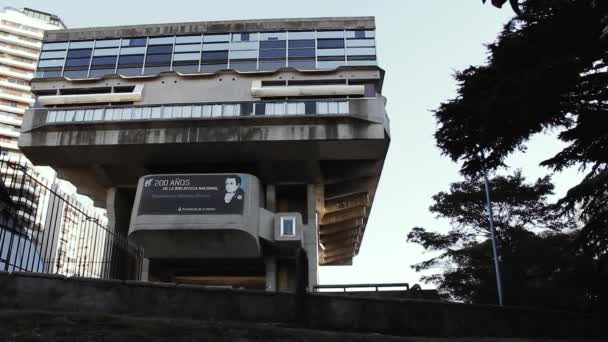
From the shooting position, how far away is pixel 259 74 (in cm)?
3703

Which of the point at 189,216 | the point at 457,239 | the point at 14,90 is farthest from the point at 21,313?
the point at 14,90

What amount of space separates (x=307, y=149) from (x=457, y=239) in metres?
10.9

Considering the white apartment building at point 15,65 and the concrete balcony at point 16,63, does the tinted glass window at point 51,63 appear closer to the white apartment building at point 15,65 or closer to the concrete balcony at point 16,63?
the white apartment building at point 15,65

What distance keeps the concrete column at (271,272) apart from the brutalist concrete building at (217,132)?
0.15m

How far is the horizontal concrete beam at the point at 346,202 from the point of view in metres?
44.4

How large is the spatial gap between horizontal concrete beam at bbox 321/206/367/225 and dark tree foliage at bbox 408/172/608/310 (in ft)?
57.5

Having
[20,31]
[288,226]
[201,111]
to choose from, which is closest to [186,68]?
[201,111]

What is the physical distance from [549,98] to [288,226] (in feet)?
→ 72.1

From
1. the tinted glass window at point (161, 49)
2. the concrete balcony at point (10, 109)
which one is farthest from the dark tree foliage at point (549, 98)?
the concrete balcony at point (10, 109)

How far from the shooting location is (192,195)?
105ft

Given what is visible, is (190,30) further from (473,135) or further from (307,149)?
(473,135)

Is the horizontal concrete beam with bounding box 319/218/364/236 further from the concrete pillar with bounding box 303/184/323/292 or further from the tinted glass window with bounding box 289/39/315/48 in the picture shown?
the tinted glass window with bounding box 289/39/315/48

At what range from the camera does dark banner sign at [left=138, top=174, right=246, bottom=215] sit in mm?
31562

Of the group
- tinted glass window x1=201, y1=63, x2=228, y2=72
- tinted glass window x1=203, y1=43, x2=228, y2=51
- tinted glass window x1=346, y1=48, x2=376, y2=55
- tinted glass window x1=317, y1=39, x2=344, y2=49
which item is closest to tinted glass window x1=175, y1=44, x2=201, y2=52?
tinted glass window x1=203, y1=43, x2=228, y2=51
